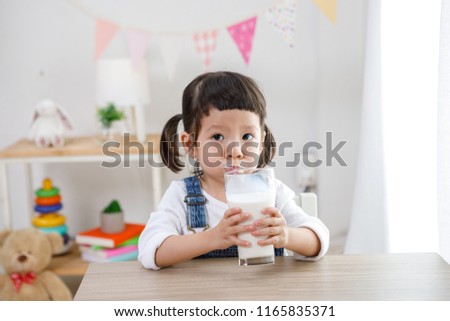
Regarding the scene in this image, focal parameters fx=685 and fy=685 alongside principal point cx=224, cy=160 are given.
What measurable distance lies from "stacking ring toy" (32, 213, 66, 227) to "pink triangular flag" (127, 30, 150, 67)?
16.4 inches

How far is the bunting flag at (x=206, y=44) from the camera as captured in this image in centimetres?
168

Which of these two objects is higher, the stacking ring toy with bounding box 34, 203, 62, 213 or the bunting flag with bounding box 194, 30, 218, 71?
the bunting flag with bounding box 194, 30, 218, 71

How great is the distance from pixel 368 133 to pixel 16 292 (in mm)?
833

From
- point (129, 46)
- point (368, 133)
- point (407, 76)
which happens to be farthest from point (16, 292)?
point (407, 76)

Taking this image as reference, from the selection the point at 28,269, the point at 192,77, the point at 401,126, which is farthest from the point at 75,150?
the point at 401,126

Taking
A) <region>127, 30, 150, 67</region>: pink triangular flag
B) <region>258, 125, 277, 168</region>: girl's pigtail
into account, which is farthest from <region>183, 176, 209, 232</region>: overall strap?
<region>127, 30, 150, 67</region>: pink triangular flag

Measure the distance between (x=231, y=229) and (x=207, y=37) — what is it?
1117 millimetres

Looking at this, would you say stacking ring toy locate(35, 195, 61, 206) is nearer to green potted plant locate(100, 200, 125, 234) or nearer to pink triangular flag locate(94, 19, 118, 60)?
green potted plant locate(100, 200, 125, 234)

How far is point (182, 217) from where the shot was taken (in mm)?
770

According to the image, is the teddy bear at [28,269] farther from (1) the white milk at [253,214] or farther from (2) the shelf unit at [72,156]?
(1) the white milk at [253,214]

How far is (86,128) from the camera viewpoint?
70.6 inches

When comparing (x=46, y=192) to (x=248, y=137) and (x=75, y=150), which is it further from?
(x=248, y=137)

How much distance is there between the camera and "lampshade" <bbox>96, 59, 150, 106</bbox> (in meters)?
1.55

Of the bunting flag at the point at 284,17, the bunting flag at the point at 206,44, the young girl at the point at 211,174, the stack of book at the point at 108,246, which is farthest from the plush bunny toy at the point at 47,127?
the young girl at the point at 211,174
